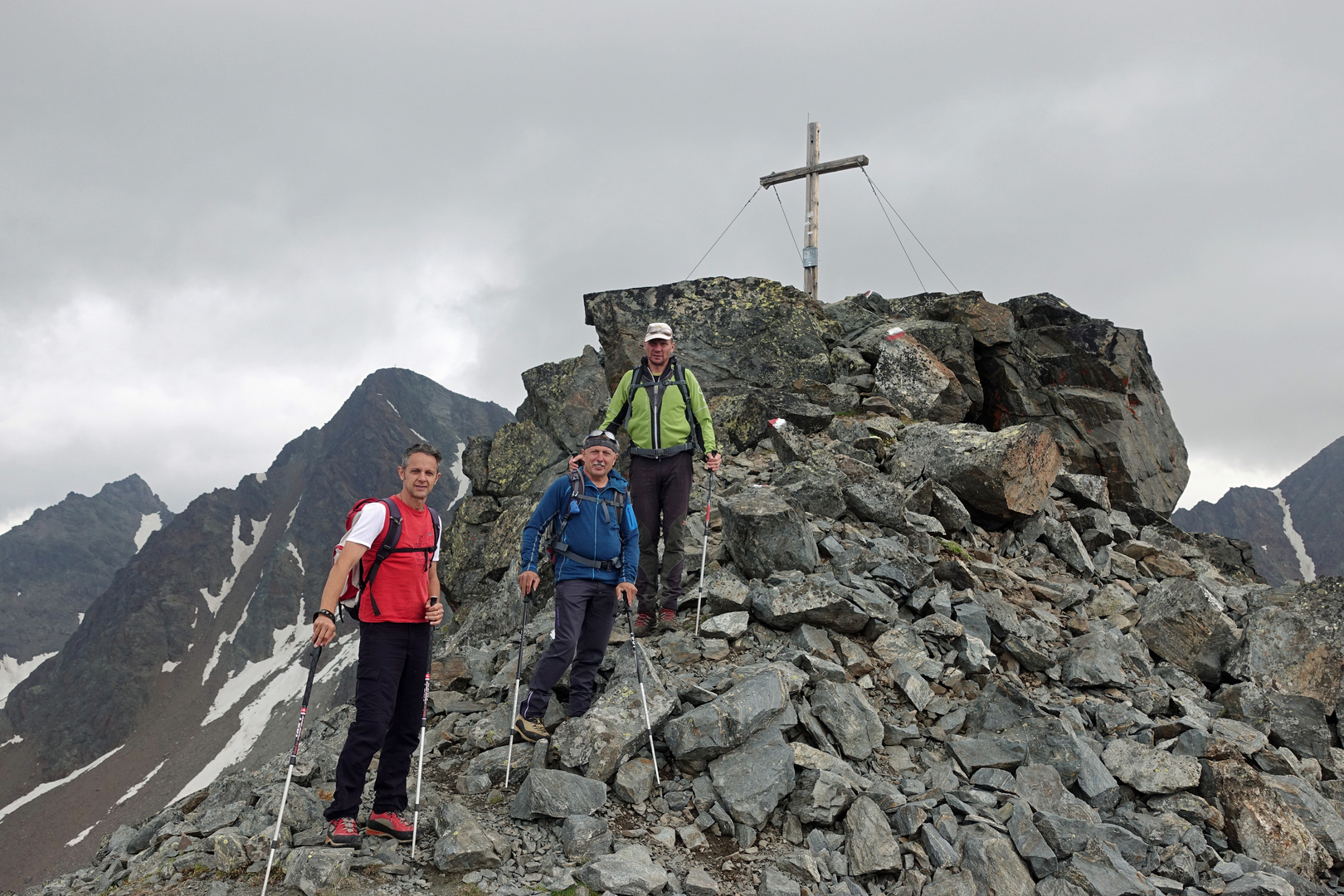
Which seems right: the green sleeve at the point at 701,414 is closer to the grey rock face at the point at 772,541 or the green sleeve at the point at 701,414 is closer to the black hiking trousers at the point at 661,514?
the black hiking trousers at the point at 661,514

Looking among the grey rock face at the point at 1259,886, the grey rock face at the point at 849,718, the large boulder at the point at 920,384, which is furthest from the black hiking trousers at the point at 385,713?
the large boulder at the point at 920,384

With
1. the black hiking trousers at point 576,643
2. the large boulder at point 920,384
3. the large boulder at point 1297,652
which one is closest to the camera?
the black hiking trousers at point 576,643

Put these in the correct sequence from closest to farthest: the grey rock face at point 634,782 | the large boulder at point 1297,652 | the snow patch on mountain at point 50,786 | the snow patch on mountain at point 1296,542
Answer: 1. the grey rock face at point 634,782
2. the large boulder at point 1297,652
3. the snow patch on mountain at point 50,786
4. the snow patch on mountain at point 1296,542

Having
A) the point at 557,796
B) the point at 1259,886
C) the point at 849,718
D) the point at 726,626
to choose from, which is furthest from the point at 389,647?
the point at 1259,886

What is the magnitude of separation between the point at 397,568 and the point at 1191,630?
11.9 m

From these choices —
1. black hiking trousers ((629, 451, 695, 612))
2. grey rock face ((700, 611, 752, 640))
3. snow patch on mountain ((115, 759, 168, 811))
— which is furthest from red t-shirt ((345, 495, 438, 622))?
snow patch on mountain ((115, 759, 168, 811))

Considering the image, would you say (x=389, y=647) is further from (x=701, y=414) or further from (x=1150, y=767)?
(x=1150, y=767)

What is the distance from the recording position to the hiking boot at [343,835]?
20.6ft

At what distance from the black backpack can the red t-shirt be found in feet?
5.93

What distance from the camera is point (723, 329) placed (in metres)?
20.6

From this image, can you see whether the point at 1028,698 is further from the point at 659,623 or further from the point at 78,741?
the point at 78,741

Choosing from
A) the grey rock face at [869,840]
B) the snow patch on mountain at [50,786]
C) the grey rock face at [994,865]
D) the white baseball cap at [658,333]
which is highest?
the white baseball cap at [658,333]

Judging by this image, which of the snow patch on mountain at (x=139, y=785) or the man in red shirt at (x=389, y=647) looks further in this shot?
the snow patch on mountain at (x=139, y=785)

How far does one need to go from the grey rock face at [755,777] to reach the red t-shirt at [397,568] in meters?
3.48
